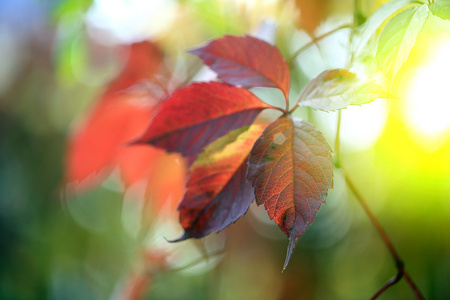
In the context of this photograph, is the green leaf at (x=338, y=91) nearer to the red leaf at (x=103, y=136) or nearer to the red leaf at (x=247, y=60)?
the red leaf at (x=247, y=60)

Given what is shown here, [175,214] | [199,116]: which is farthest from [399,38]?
[175,214]

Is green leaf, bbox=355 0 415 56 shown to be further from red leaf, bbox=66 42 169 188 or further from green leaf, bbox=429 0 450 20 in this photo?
red leaf, bbox=66 42 169 188

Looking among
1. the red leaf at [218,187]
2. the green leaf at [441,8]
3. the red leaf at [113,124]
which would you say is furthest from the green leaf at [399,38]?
the red leaf at [113,124]

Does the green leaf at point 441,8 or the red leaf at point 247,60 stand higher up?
the green leaf at point 441,8

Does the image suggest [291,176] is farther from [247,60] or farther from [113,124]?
[113,124]

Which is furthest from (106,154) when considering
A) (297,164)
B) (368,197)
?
(368,197)

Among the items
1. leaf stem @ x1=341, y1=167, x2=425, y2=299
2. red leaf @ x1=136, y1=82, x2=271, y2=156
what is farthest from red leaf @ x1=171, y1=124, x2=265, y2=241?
leaf stem @ x1=341, y1=167, x2=425, y2=299

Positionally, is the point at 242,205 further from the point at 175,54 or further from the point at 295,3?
the point at 175,54
